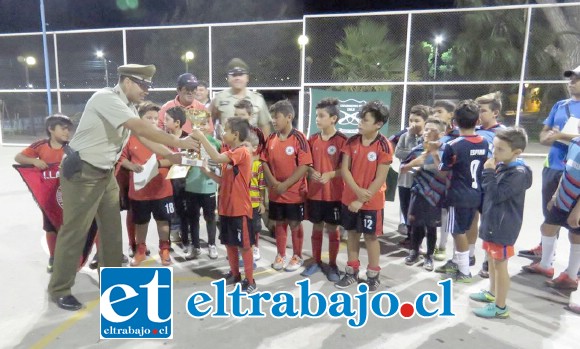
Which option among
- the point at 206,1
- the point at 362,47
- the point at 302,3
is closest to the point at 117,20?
the point at 206,1

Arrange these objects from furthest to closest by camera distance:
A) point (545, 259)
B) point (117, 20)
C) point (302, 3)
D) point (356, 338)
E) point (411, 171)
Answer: point (117, 20) < point (302, 3) < point (411, 171) < point (545, 259) < point (356, 338)

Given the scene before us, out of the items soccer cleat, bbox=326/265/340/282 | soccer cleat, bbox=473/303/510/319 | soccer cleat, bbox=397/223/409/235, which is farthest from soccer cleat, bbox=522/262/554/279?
soccer cleat, bbox=326/265/340/282

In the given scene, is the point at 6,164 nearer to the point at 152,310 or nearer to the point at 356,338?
the point at 152,310

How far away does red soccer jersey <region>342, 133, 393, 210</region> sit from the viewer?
3391 millimetres

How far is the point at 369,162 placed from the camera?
3.41 meters

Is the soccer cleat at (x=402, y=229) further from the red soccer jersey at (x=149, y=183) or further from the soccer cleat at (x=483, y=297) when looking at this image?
the red soccer jersey at (x=149, y=183)

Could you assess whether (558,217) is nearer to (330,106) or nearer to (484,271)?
(484,271)

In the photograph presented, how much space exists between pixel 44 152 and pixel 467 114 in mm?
3566

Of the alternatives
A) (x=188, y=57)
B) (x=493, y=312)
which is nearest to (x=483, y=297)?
(x=493, y=312)

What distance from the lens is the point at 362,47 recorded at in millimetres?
12438

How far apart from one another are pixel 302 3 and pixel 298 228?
29670 millimetres

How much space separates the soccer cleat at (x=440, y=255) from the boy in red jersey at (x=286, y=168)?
1.44m

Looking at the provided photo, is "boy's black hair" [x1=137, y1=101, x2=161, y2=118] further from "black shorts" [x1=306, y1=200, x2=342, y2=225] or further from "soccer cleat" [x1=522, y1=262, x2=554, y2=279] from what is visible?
"soccer cleat" [x1=522, y1=262, x2=554, y2=279]

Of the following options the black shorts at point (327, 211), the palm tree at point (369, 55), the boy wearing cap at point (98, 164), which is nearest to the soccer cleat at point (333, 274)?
the black shorts at point (327, 211)
